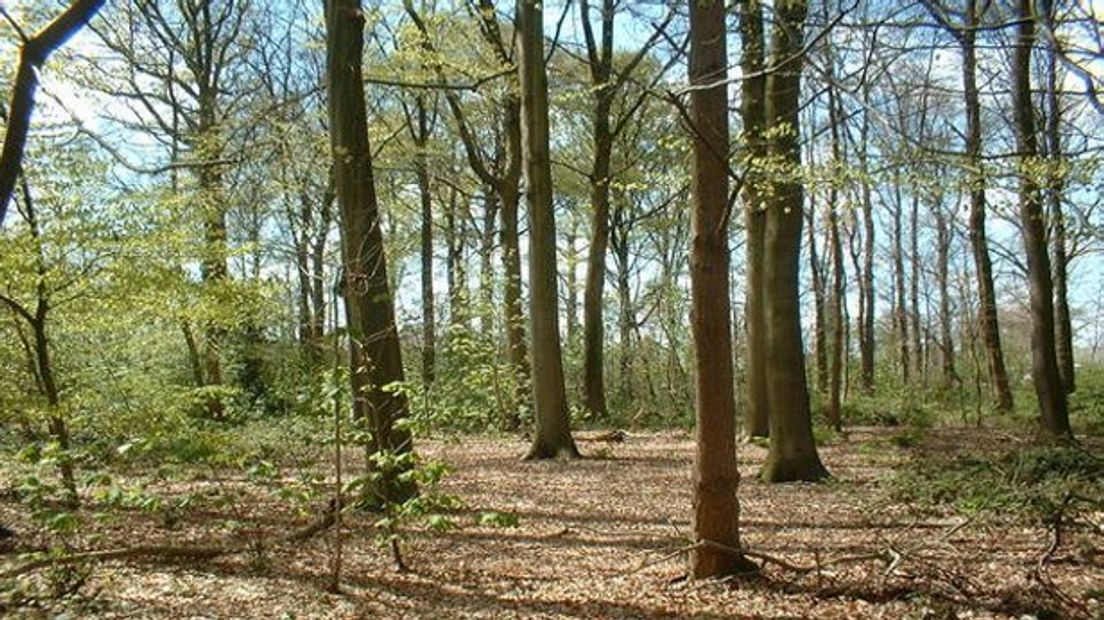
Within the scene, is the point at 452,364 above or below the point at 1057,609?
above

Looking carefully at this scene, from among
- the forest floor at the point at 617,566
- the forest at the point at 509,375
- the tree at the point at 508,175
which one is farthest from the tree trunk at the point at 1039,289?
the tree at the point at 508,175

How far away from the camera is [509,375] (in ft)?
50.9

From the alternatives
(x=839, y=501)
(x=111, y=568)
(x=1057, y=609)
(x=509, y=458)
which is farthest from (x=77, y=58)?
(x=1057, y=609)

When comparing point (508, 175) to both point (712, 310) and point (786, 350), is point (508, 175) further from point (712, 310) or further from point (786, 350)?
point (712, 310)

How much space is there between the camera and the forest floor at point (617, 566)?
4867 mm

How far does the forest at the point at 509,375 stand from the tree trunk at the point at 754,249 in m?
0.06

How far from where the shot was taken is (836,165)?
7.55 m

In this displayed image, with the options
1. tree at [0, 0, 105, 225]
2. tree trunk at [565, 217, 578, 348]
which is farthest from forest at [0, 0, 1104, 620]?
tree trunk at [565, 217, 578, 348]

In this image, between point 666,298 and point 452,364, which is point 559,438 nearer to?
point 452,364

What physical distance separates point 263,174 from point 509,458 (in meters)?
6.86

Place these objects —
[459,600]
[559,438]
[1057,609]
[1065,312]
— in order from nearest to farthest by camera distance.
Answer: [1057,609], [459,600], [559,438], [1065,312]

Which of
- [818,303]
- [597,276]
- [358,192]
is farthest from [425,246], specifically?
[358,192]

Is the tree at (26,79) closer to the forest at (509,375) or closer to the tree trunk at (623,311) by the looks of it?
the forest at (509,375)

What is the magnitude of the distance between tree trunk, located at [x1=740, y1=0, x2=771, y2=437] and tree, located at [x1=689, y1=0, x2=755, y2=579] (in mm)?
2840
